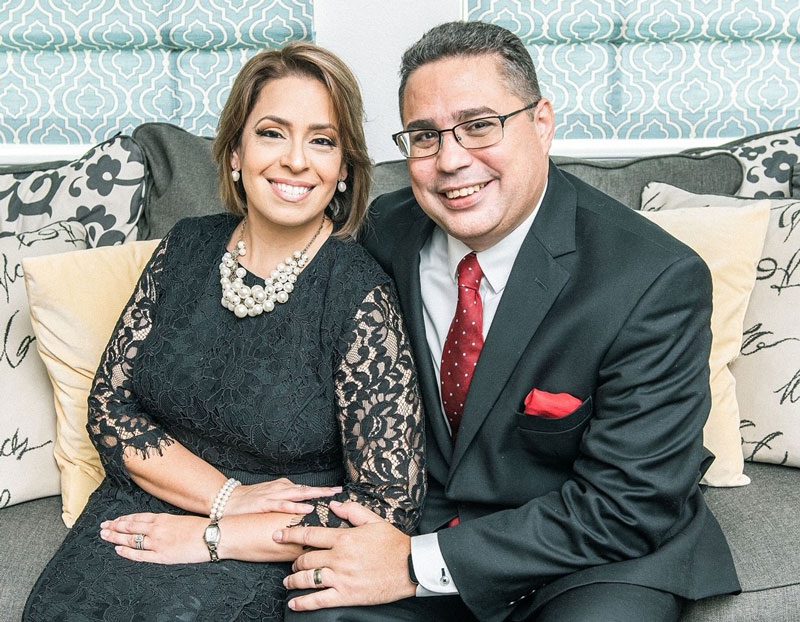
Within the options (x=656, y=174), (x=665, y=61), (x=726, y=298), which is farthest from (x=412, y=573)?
(x=665, y=61)

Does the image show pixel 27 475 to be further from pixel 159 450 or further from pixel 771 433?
pixel 771 433

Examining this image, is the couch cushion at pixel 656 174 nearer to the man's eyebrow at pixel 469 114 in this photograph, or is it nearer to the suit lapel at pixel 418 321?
the suit lapel at pixel 418 321

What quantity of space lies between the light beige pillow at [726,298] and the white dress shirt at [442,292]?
0.46 m

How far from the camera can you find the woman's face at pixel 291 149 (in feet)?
5.67

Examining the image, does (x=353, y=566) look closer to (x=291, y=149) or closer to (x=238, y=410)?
(x=238, y=410)

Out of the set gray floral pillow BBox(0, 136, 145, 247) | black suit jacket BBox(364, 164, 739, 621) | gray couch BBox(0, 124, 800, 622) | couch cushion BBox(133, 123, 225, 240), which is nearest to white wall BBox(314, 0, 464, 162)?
gray couch BBox(0, 124, 800, 622)

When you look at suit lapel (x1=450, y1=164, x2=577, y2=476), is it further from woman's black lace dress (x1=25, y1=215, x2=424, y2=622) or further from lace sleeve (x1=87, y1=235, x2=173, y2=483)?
lace sleeve (x1=87, y1=235, x2=173, y2=483)

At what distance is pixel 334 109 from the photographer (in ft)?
5.74

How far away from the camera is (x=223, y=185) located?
6.33 ft

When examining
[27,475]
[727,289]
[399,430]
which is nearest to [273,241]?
[399,430]

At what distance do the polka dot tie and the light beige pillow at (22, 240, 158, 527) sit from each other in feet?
2.60

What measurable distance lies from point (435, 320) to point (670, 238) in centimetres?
46

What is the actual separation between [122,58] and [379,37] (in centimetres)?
89

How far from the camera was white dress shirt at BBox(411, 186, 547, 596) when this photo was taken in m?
1.49
